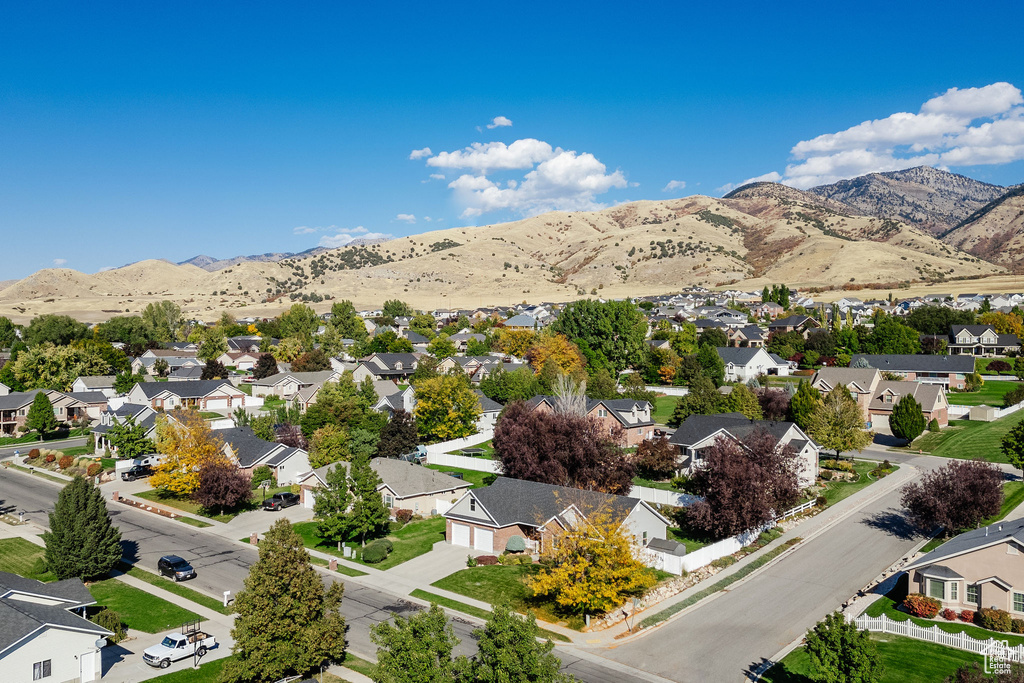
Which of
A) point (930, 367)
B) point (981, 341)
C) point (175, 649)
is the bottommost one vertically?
point (175, 649)

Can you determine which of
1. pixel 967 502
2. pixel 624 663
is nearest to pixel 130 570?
pixel 624 663

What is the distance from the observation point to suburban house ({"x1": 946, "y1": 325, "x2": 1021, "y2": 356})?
107 metres

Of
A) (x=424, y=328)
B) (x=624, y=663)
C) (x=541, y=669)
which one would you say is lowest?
(x=624, y=663)

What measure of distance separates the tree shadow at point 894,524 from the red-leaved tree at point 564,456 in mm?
15049

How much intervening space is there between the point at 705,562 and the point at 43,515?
147ft

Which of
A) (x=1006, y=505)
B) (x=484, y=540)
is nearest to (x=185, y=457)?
(x=484, y=540)

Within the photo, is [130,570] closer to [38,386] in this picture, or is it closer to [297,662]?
[297,662]

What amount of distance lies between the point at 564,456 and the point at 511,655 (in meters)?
26.7

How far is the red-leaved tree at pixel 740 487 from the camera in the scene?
39.2 metres

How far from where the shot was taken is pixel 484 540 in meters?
40.1

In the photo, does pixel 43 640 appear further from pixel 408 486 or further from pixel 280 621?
pixel 408 486

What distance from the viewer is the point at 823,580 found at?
3494 cm

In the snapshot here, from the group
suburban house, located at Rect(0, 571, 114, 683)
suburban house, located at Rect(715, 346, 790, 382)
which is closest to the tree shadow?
suburban house, located at Rect(0, 571, 114, 683)

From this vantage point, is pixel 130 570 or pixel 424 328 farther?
pixel 424 328
